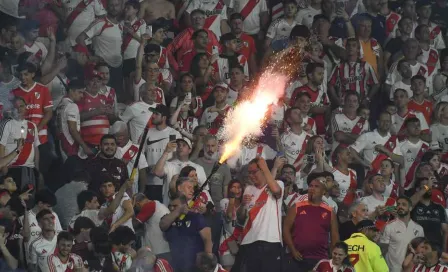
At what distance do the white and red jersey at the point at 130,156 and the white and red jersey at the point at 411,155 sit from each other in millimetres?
4610

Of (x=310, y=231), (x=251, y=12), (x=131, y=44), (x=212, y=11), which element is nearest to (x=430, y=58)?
(x=251, y=12)

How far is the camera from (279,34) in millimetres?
24891

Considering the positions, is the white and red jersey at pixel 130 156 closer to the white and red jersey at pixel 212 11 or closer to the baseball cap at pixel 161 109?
the baseball cap at pixel 161 109

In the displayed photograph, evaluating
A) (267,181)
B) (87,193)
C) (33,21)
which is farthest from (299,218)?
(33,21)

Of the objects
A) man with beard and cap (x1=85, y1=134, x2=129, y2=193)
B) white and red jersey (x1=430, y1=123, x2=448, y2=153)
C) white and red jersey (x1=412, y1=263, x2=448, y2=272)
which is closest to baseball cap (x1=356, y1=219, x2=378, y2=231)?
white and red jersey (x1=412, y1=263, x2=448, y2=272)

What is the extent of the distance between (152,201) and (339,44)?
6332mm

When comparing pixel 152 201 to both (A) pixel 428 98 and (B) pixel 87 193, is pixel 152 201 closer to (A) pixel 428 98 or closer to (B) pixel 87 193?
(B) pixel 87 193

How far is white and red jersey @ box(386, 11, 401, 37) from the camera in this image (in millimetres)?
26266

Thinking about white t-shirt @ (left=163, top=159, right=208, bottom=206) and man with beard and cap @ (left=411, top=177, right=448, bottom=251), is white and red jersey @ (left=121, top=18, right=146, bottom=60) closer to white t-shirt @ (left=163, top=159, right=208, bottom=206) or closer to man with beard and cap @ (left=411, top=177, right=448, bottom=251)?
white t-shirt @ (left=163, top=159, right=208, bottom=206)

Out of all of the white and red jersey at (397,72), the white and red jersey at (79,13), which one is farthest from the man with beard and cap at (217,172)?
the white and red jersey at (397,72)

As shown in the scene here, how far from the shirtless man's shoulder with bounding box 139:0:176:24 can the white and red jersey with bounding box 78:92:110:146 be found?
8.38 feet

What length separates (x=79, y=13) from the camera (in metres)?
24.0

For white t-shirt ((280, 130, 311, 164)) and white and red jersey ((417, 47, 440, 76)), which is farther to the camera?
white and red jersey ((417, 47, 440, 76))

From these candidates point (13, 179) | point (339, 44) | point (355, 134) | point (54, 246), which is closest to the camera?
point (54, 246)
